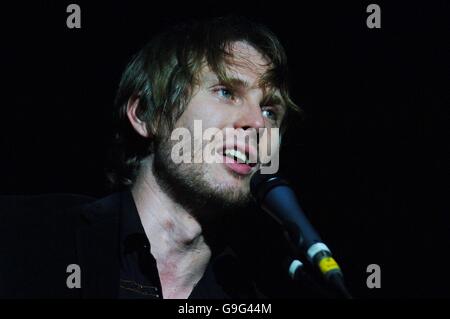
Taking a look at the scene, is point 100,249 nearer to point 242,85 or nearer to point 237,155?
point 237,155

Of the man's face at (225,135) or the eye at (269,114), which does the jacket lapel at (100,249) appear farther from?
the eye at (269,114)

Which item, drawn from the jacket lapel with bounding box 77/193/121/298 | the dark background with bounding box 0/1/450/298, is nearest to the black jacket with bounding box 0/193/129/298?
the jacket lapel with bounding box 77/193/121/298

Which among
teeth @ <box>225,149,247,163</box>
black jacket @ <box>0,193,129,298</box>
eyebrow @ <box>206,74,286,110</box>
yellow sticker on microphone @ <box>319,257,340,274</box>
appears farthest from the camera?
eyebrow @ <box>206,74,286,110</box>

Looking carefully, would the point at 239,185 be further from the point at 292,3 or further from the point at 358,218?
the point at 292,3

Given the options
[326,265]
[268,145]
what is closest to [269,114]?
[268,145]

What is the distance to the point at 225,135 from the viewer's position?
2160mm

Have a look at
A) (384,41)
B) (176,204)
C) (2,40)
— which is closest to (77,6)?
(2,40)

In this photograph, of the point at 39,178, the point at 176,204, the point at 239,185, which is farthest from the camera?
the point at 39,178

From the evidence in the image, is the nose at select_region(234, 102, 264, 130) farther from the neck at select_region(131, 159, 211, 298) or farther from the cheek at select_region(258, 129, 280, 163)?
the neck at select_region(131, 159, 211, 298)

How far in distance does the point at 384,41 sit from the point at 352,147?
0.50m

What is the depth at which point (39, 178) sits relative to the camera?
2.52 metres

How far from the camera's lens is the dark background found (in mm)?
2449

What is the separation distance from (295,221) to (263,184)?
200 mm
